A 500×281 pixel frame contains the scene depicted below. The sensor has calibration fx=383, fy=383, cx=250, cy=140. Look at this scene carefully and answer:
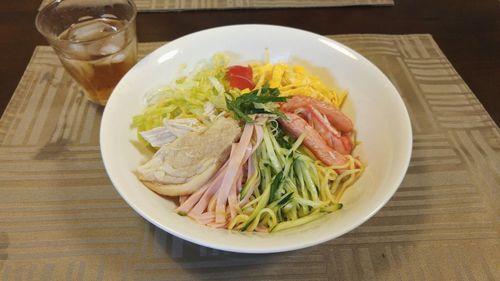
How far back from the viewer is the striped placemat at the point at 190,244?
1.10 metres

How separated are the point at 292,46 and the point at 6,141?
1.17 metres

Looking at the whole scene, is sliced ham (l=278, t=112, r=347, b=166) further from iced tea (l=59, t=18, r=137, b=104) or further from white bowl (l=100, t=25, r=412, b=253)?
iced tea (l=59, t=18, r=137, b=104)

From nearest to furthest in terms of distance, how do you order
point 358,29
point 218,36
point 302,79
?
1. point 302,79
2. point 218,36
3. point 358,29

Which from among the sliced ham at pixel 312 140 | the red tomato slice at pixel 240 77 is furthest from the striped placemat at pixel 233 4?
the sliced ham at pixel 312 140

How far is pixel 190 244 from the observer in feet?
3.77

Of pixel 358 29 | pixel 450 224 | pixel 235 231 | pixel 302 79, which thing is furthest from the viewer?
pixel 358 29

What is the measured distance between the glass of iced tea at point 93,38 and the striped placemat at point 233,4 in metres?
0.47

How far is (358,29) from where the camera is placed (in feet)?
6.70

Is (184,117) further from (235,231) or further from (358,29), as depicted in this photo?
(358,29)

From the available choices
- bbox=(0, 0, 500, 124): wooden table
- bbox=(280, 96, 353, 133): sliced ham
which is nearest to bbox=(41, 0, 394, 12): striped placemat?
bbox=(0, 0, 500, 124): wooden table

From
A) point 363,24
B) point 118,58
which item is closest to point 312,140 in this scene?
point 118,58

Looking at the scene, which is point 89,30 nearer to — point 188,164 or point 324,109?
point 188,164

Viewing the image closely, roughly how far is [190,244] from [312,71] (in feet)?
2.73

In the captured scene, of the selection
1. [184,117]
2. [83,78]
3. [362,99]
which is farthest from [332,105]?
[83,78]
